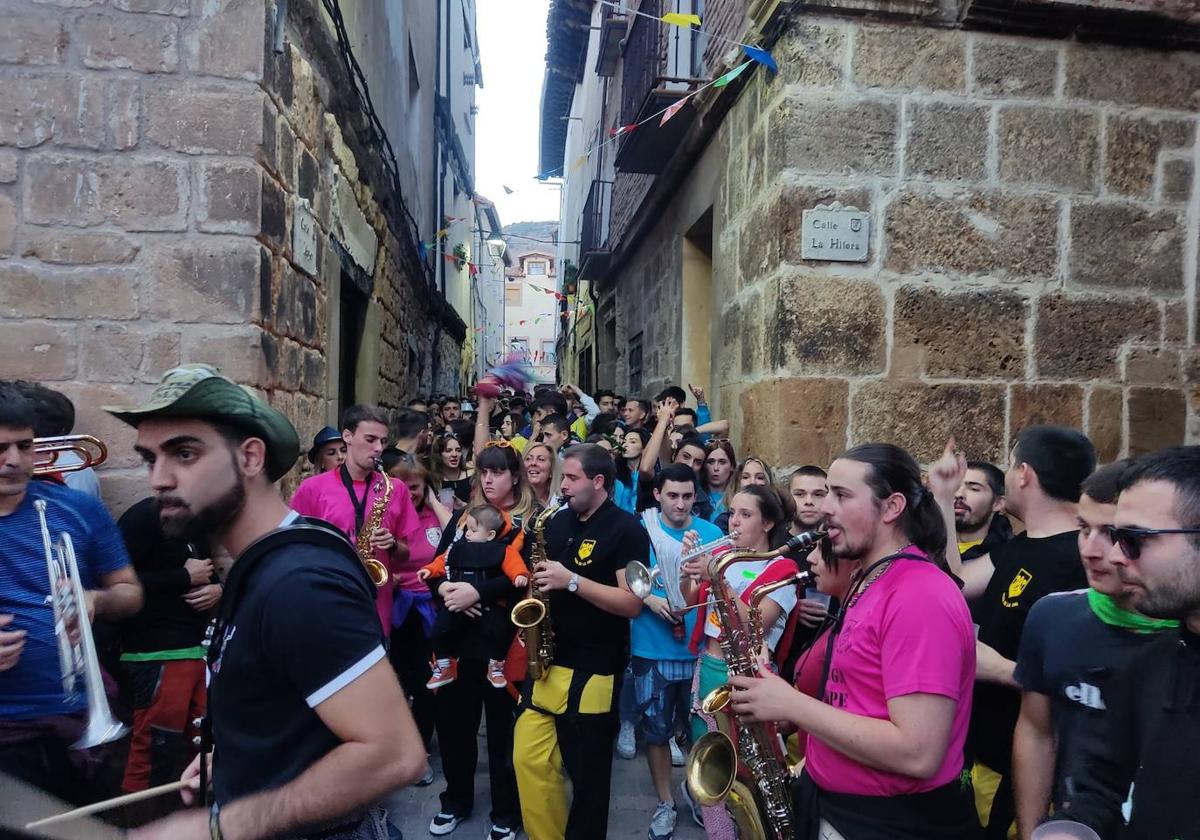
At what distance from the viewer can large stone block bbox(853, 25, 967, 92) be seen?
4504 millimetres

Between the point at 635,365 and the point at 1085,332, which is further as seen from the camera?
the point at 635,365

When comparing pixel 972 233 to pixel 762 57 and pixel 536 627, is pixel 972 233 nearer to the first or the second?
pixel 762 57

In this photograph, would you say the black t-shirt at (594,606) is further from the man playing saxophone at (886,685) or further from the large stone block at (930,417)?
the large stone block at (930,417)

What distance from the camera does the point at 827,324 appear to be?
4.49 m

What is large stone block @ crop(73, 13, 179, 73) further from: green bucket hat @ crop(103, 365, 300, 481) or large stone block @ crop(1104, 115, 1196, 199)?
large stone block @ crop(1104, 115, 1196, 199)

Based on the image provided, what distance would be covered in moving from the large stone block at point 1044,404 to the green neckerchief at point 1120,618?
296 centimetres

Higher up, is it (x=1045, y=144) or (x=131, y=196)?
(x=1045, y=144)

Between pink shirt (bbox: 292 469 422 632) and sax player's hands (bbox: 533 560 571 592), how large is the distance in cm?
115

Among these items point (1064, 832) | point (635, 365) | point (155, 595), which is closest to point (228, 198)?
point (155, 595)

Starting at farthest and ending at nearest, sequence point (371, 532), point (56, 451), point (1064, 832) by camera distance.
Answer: point (371, 532), point (56, 451), point (1064, 832)

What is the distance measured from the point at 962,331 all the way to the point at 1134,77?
6.02 ft

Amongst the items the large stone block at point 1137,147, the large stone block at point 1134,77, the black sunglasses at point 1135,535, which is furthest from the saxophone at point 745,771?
the large stone block at point 1134,77

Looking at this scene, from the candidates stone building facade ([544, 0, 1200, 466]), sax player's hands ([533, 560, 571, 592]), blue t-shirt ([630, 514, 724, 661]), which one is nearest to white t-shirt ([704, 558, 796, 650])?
blue t-shirt ([630, 514, 724, 661])

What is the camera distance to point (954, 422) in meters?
4.55
